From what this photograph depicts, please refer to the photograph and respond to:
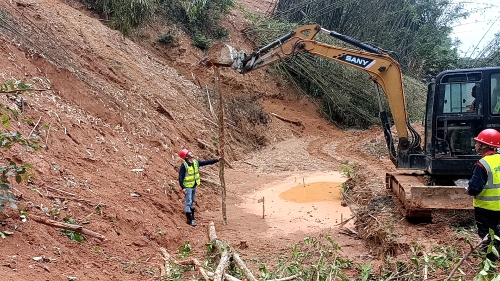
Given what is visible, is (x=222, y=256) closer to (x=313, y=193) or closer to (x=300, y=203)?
(x=300, y=203)

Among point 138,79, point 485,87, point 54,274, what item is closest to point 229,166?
point 138,79

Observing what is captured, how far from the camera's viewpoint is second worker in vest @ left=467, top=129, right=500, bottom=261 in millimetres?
4695

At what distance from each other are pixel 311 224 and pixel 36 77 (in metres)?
6.35

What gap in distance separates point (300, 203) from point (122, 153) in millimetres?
4069

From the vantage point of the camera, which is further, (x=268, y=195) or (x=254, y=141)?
(x=254, y=141)

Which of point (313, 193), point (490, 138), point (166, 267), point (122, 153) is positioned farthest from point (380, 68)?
point (166, 267)

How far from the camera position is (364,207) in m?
8.26

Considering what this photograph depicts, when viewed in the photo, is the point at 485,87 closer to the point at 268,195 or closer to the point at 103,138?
the point at 268,195

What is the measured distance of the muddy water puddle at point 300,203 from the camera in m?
8.79

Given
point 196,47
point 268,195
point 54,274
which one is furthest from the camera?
point 196,47

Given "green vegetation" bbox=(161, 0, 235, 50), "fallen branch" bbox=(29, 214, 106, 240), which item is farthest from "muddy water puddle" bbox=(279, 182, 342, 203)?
"green vegetation" bbox=(161, 0, 235, 50)

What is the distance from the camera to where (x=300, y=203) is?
10.3 m

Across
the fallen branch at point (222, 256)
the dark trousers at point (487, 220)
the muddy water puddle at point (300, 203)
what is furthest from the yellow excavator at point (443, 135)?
the fallen branch at point (222, 256)

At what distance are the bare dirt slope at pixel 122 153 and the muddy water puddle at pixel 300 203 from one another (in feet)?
0.99
